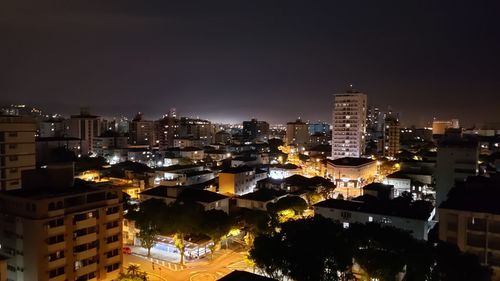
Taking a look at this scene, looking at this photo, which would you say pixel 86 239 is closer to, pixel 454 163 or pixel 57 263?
pixel 57 263

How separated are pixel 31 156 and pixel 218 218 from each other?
53.6ft

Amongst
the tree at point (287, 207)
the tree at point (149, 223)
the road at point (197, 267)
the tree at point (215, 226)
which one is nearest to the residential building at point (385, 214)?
the tree at point (287, 207)

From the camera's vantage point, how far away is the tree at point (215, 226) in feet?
70.8

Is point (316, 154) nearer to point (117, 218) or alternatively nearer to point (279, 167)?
point (279, 167)

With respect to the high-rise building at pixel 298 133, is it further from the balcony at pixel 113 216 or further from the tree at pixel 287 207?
the balcony at pixel 113 216

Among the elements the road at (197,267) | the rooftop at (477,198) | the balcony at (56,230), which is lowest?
the road at (197,267)

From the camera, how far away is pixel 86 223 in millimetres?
16969

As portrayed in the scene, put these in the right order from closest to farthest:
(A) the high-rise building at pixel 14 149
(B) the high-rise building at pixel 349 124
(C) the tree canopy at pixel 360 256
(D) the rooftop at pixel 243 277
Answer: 1. (C) the tree canopy at pixel 360 256
2. (D) the rooftop at pixel 243 277
3. (A) the high-rise building at pixel 14 149
4. (B) the high-rise building at pixel 349 124

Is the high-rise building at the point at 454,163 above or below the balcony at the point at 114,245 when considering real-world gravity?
above

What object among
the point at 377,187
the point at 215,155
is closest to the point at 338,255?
the point at 377,187

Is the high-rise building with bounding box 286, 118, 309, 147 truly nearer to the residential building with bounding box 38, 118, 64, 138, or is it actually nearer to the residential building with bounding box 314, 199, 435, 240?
the residential building with bounding box 38, 118, 64, 138

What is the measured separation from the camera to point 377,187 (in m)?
31.6

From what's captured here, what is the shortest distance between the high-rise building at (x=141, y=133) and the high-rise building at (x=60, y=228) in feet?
242

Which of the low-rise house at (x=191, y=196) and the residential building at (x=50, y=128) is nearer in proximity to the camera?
the low-rise house at (x=191, y=196)
